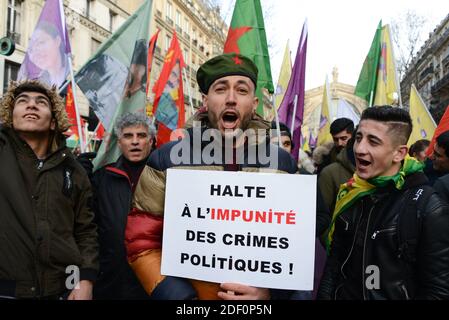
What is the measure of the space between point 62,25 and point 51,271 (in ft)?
10.2

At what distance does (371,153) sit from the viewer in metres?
1.96

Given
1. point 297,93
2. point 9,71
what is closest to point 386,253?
point 297,93

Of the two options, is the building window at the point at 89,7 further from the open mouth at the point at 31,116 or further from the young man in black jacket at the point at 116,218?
the open mouth at the point at 31,116

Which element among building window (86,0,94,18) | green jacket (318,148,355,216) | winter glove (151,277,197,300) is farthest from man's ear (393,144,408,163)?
building window (86,0,94,18)

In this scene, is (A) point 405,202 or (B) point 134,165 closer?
(A) point 405,202

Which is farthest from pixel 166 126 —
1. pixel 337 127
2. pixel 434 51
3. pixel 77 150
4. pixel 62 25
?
pixel 434 51

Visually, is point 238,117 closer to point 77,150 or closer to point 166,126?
point 166,126

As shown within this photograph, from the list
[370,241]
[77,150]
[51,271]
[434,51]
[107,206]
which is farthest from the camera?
[434,51]

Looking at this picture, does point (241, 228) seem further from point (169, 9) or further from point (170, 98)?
point (169, 9)

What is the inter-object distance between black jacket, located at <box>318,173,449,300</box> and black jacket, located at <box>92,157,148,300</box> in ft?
4.56

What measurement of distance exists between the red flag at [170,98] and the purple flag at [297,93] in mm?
1838

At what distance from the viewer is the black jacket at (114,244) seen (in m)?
2.79

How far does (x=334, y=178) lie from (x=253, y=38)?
1.54 metres

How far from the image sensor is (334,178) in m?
3.64
